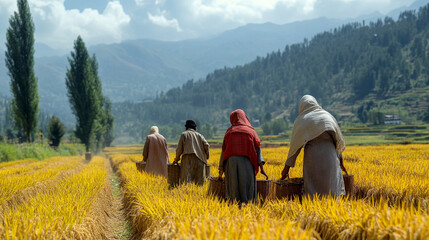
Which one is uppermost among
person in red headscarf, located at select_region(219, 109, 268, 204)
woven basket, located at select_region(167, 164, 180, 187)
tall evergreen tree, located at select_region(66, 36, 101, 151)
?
tall evergreen tree, located at select_region(66, 36, 101, 151)

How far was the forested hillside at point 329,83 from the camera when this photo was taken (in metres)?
102

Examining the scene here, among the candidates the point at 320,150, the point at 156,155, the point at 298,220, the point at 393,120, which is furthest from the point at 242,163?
the point at 393,120

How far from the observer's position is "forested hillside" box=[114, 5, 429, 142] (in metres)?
102

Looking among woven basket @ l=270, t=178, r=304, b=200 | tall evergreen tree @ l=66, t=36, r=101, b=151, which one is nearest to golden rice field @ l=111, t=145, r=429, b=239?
woven basket @ l=270, t=178, r=304, b=200

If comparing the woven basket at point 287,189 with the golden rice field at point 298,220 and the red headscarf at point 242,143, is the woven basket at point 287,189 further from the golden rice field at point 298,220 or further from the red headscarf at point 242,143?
the golden rice field at point 298,220

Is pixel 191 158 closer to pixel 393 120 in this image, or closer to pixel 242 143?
pixel 242 143

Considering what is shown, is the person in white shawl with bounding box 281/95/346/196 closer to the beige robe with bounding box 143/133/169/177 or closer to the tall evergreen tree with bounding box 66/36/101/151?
the beige robe with bounding box 143/133/169/177

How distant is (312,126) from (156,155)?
5.59 m

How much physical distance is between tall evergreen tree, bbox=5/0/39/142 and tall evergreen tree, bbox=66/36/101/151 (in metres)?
7.09

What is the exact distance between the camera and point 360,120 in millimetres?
86812

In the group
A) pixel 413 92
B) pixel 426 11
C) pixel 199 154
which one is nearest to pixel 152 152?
pixel 199 154

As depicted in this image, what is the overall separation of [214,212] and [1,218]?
8.27 ft

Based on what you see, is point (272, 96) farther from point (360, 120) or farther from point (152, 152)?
point (152, 152)

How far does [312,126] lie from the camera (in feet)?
15.4
